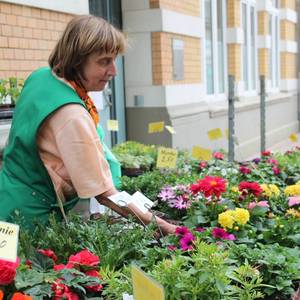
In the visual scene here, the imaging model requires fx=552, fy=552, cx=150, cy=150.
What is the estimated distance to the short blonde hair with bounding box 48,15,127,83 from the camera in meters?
2.37

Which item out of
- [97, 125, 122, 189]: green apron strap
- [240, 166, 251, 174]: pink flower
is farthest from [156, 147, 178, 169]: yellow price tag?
[97, 125, 122, 189]: green apron strap

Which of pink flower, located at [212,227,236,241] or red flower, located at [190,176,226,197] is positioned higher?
red flower, located at [190,176,226,197]

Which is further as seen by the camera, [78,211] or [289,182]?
[289,182]

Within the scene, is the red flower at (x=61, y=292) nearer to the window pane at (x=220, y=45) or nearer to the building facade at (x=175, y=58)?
the building facade at (x=175, y=58)

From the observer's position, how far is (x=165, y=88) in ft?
24.0

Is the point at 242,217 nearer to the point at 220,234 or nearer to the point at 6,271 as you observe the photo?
the point at 220,234

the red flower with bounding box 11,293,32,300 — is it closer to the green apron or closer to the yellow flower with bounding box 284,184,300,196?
the green apron

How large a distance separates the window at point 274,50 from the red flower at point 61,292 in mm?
12531

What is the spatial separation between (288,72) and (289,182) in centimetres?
1118

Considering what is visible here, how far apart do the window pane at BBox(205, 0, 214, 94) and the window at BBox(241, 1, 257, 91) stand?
213 cm

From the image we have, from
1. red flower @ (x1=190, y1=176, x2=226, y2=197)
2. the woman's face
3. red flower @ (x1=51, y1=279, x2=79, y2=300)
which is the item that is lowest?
red flower @ (x1=51, y1=279, x2=79, y2=300)

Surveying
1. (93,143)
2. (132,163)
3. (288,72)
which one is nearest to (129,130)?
(132,163)

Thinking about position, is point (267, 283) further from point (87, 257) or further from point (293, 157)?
point (293, 157)

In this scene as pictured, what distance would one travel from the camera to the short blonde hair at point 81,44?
2.37 meters
